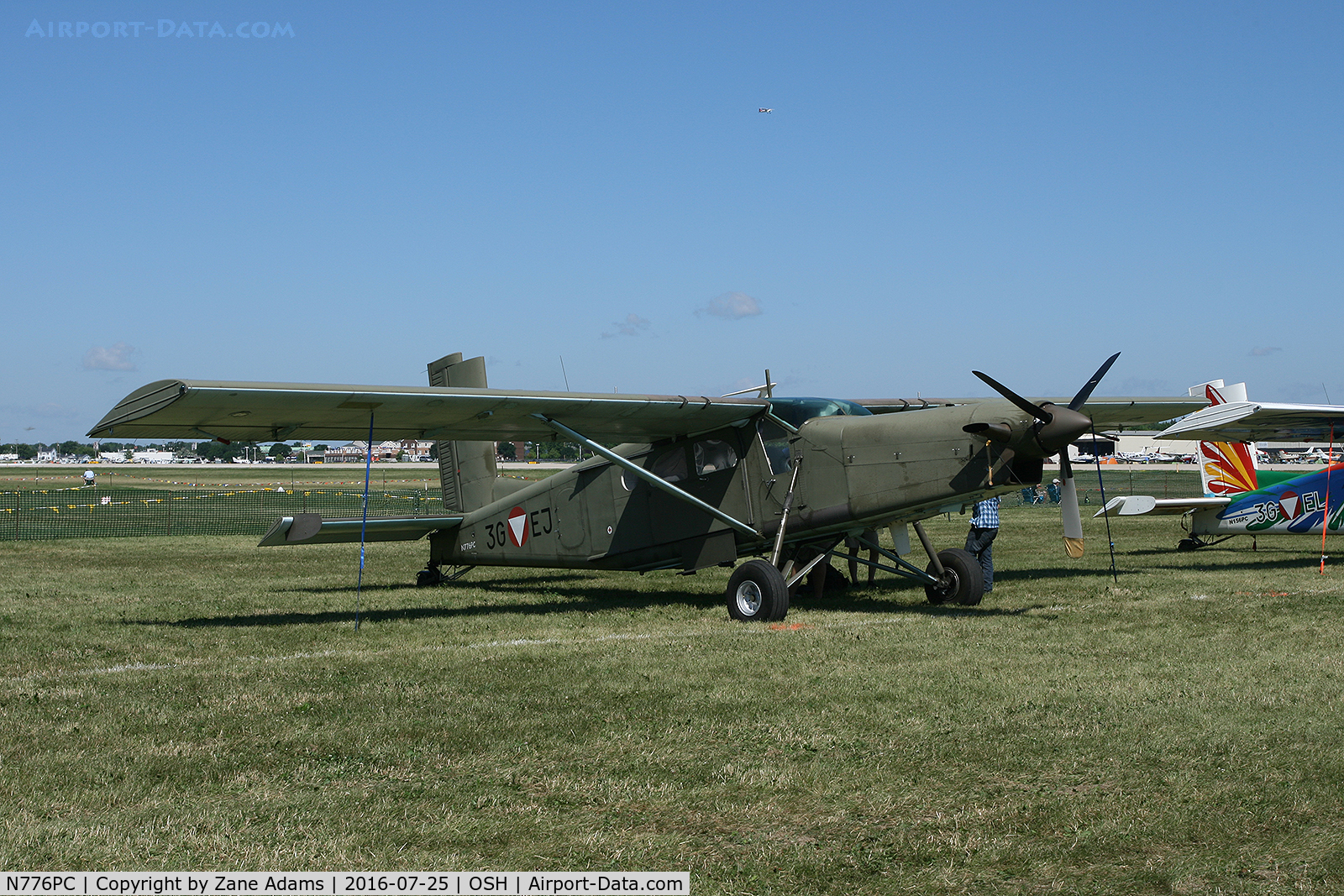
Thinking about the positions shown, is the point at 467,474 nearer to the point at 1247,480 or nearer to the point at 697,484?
the point at 697,484

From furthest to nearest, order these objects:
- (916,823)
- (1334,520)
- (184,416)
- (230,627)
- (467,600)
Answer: (1334,520) < (467,600) < (230,627) < (184,416) < (916,823)

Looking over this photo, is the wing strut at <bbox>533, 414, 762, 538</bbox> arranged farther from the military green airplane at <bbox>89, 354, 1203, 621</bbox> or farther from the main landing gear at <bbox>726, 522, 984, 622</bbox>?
the main landing gear at <bbox>726, 522, 984, 622</bbox>

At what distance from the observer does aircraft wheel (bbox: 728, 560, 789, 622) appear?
11125mm

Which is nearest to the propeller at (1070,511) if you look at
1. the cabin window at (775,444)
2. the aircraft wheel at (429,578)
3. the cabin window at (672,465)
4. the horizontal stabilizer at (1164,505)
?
the cabin window at (775,444)

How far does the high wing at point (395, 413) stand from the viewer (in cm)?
955

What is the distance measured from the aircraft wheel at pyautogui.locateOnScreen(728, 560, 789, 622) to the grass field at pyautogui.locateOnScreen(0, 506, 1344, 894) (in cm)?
34

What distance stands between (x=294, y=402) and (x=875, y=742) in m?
6.63

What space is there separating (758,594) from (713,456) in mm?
2101

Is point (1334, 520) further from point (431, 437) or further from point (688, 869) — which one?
point (688, 869)

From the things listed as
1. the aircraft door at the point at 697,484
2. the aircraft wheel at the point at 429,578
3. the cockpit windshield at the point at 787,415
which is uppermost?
the cockpit windshield at the point at 787,415

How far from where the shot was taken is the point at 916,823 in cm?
443

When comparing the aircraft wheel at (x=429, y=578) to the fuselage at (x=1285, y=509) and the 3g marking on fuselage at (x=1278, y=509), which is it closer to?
the fuselage at (x=1285, y=509)

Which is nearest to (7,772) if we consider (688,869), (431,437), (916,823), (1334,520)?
(688,869)

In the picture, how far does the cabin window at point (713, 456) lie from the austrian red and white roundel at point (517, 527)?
10.5ft
